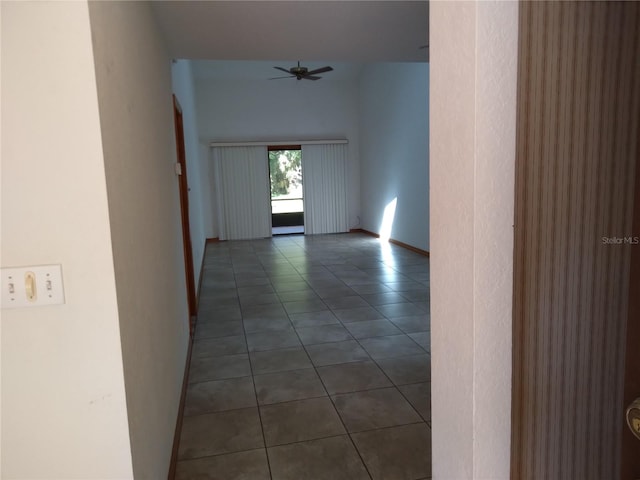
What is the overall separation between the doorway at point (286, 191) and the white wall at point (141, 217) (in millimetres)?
7664

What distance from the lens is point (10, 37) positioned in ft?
3.36

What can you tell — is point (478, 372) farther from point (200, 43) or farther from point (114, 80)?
point (200, 43)

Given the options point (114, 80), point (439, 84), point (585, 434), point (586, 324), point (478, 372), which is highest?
point (114, 80)

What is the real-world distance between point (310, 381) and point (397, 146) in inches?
227

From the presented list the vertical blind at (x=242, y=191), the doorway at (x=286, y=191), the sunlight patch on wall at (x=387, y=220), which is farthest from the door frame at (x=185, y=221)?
the doorway at (x=286, y=191)

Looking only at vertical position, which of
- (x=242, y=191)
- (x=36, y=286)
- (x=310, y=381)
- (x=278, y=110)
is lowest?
(x=310, y=381)

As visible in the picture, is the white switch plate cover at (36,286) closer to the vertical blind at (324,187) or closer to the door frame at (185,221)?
the door frame at (185,221)

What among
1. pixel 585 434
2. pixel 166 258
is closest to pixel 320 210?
pixel 166 258

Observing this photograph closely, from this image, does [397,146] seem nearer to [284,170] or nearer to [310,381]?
[284,170]

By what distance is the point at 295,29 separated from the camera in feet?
9.18

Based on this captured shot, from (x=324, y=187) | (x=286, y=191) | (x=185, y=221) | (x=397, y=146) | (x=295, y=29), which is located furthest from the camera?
(x=286, y=191)

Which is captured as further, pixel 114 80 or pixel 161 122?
pixel 161 122

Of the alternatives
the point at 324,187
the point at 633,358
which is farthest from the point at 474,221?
the point at 324,187

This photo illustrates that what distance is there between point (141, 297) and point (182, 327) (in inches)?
59.3
